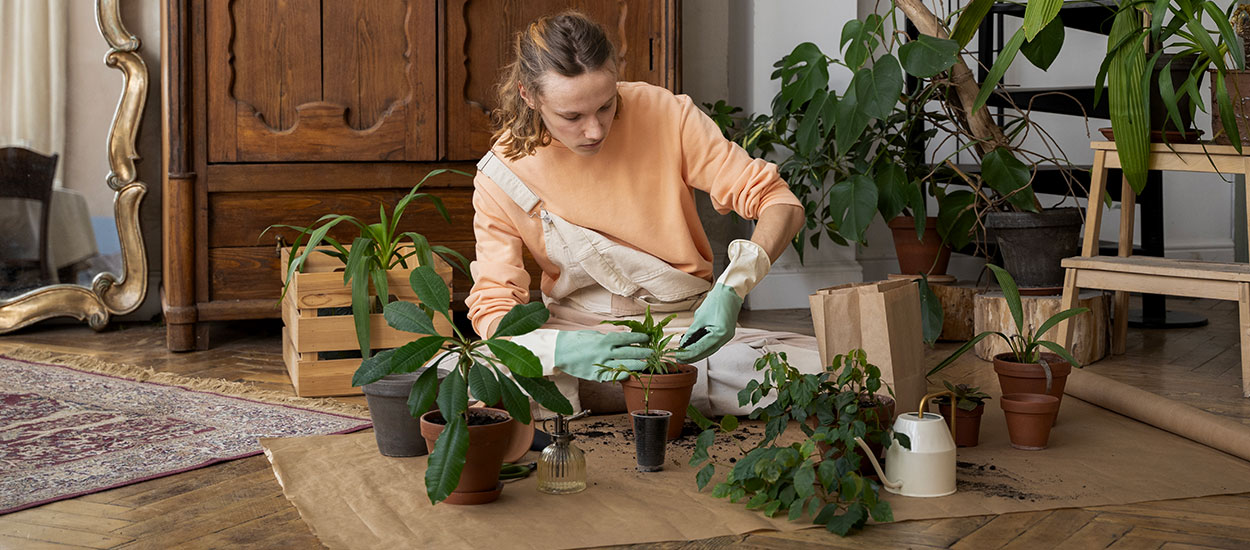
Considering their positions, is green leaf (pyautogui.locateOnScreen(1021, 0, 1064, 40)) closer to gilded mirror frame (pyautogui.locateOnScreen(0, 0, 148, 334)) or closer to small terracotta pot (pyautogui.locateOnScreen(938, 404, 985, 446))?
small terracotta pot (pyautogui.locateOnScreen(938, 404, 985, 446))

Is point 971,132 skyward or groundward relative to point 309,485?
skyward

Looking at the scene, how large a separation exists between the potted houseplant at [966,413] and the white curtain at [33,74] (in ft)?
8.47

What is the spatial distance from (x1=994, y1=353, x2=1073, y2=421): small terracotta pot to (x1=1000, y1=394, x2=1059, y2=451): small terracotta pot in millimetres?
48

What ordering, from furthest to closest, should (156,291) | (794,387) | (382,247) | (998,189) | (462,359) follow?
(156,291) < (998,189) < (382,247) < (794,387) < (462,359)

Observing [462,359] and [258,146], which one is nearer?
[462,359]

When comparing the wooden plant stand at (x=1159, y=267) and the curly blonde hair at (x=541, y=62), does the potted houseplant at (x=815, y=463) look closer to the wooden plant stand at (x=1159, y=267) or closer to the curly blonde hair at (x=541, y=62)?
the curly blonde hair at (x=541, y=62)

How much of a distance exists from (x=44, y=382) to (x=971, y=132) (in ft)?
7.99

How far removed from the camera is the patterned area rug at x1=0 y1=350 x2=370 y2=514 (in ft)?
6.01

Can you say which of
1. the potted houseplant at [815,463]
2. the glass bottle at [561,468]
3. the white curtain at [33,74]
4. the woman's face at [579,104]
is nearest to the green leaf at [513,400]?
the glass bottle at [561,468]

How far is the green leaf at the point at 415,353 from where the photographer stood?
1.51 m

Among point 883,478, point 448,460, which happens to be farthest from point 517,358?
point 883,478

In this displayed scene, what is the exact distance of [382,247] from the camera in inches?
97.7

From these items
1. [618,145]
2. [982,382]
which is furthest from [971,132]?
[618,145]

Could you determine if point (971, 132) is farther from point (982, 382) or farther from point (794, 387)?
point (794, 387)
